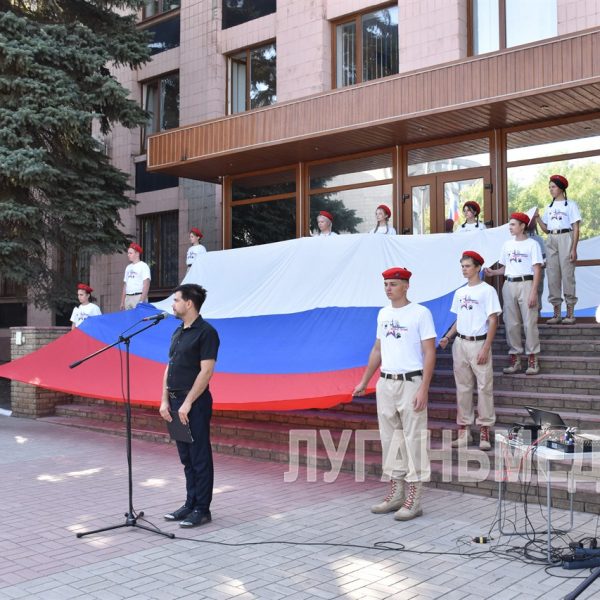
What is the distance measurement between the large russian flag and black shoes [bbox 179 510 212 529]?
1.73 m

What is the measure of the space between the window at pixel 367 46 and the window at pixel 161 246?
563cm

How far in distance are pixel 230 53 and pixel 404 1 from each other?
15.7 ft

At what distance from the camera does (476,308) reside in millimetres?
7113

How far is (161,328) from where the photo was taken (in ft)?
32.9

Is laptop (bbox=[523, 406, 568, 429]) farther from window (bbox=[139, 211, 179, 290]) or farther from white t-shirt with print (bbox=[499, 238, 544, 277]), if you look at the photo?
window (bbox=[139, 211, 179, 290])

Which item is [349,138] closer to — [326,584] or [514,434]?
[514,434]

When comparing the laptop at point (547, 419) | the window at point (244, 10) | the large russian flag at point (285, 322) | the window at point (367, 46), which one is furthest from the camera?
the window at point (244, 10)

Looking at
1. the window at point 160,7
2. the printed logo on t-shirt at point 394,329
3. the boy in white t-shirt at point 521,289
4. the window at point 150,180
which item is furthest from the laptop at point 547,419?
the window at point 160,7

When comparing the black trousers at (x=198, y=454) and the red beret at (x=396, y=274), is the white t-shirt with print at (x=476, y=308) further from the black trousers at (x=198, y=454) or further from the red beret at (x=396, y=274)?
the black trousers at (x=198, y=454)

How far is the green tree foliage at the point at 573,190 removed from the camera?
433 inches

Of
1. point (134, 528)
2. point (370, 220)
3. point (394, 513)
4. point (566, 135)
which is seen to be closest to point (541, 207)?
point (566, 135)

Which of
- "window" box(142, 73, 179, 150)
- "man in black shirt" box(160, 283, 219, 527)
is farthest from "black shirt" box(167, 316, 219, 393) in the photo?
"window" box(142, 73, 179, 150)

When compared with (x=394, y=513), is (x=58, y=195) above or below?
above

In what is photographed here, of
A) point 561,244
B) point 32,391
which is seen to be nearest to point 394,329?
point 561,244
